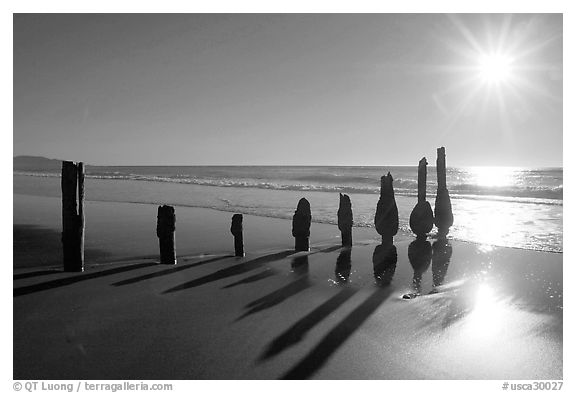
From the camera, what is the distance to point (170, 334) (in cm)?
528

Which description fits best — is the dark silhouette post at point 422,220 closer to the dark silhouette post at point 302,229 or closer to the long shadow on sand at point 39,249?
the dark silhouette post at point 302,229

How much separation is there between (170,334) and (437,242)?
909 centimetres

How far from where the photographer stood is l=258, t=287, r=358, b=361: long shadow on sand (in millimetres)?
4926

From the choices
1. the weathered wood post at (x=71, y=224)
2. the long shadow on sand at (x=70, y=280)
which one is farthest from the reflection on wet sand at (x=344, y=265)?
the weathered wood post at (x=71, y=224)

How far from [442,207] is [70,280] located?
35.3 ft

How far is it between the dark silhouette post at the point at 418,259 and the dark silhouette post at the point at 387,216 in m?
0.67

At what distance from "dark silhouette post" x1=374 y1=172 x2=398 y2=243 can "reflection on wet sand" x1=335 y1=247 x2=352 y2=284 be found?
1266mm

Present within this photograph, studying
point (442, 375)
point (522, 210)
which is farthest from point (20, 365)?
point (522, 210)

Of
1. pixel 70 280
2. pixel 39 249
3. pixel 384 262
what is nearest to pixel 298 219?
pixel 384 262

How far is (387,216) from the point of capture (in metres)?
11.5

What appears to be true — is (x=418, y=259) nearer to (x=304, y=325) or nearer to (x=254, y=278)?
(x=254, y=278)

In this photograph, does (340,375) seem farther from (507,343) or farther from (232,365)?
(507,343)

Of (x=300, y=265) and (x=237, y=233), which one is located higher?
(x=237, y=233)

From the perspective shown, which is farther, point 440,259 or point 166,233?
point 440,259
